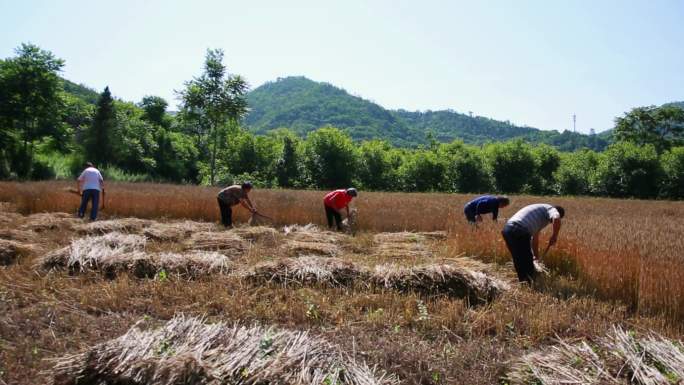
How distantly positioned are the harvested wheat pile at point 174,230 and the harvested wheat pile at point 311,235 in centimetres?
188

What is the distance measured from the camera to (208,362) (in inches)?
110

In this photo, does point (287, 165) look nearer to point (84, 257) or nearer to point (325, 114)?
point (84, 257)

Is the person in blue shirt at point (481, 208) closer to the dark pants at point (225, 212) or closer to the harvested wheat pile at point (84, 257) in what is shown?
the dark pants at point (225, 212)

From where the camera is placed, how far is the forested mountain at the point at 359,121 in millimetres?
112062

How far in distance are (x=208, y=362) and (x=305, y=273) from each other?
Answer: 2.70 metres

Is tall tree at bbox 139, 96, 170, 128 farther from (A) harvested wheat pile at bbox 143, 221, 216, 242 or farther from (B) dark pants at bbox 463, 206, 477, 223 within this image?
(B) dark pants at bbox 463, 206, 477, 223

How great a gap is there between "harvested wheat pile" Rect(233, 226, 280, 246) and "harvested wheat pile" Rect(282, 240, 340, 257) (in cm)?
71

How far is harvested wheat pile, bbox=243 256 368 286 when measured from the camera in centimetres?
539

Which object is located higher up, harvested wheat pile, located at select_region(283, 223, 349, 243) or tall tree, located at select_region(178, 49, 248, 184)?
tall tree, located at select_region(178, 49, 248, 184)

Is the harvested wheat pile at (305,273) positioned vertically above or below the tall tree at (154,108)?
below

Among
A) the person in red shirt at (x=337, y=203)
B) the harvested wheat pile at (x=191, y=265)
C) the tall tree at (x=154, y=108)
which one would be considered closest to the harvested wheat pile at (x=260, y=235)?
the person in red shirt at (x=337, y=203)

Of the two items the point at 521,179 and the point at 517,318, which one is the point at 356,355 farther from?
the point at 521,179

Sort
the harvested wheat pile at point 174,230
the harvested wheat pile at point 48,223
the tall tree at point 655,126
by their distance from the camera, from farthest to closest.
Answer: the tall tree at point 655,126 → the harvested wheat pile at point 48,223 → the harvested wheat pile at point 174,230

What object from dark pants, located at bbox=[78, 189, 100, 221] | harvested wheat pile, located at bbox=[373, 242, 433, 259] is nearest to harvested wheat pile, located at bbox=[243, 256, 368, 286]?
harvested wheat pile, located at bbox=[373, 242, 433, 259]
